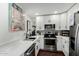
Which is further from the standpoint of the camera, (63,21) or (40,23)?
(40,23)

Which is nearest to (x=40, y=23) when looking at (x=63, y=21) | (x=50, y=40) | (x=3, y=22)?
(x=50, y=40)

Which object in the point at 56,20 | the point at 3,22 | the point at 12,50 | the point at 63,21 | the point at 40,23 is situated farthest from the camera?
the point at 40,23

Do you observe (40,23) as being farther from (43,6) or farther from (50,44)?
(43,6)

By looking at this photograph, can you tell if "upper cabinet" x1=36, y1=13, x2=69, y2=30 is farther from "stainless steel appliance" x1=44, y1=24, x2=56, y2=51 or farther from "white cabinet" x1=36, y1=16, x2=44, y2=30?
"stainless steel appliance" x1=44, y1=24, x2=56, y2=51

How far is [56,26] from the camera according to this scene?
589cm

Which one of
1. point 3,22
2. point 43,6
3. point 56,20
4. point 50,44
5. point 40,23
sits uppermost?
point 43,6

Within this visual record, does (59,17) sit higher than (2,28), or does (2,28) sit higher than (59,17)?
(59,17)

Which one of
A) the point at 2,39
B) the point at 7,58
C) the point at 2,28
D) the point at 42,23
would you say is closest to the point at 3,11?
the point at 2,28

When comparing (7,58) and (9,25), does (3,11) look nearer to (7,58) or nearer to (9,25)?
(9,25)

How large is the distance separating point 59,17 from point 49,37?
49.5 inches

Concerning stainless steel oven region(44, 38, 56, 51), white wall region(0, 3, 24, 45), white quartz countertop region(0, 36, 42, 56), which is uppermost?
white wall region(0, 3, 24, 45)

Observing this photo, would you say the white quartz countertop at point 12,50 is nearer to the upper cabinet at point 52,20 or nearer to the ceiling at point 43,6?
the ceiling at point 43,6

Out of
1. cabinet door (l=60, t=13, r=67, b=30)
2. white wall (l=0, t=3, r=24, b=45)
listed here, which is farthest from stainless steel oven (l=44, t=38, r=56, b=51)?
white wall (l=0, t=3, r=24, b=45)

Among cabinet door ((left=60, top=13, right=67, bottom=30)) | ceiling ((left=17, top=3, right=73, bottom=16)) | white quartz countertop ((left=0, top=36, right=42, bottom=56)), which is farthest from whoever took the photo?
cabinet door ((left=60, top=13, right=67, bottom=30))
